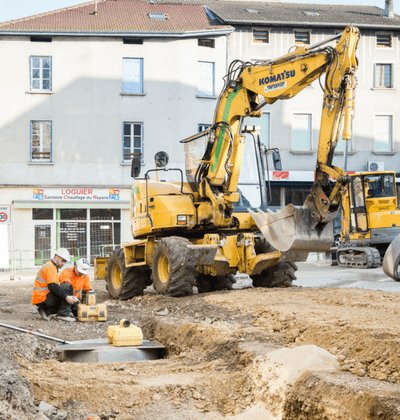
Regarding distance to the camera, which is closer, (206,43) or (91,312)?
A: (91,312)

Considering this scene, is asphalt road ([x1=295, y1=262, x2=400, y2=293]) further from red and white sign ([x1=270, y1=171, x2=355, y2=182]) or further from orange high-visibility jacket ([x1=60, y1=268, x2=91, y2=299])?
red and white sign ([x1=270, y1=171, x2=355, y2=182])

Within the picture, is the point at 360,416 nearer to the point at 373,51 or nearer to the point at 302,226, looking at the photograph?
the point at 302,226

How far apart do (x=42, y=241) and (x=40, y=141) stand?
441cm

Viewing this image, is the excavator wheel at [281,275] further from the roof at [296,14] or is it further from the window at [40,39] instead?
the roof at [296,14]

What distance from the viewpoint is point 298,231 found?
9820 mm

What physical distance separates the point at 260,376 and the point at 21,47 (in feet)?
81.5

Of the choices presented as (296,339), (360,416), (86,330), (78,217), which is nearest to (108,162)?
(78,217)

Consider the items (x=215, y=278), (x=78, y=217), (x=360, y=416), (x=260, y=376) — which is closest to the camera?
(x=360, y=416)

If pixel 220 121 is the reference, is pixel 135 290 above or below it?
below

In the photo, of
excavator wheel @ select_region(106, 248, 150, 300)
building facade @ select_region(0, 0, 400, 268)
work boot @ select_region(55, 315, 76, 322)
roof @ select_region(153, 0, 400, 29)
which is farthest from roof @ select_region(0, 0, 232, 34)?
work boot @ select_region(55, 315, 76, 322)

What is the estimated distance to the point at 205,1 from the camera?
1326 inches

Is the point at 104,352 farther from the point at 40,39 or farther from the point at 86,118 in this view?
the point at 40,39

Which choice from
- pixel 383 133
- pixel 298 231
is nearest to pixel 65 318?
pixel 298 231

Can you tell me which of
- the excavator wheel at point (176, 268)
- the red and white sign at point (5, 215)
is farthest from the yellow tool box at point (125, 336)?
the red and white sign at point (5, 215)
